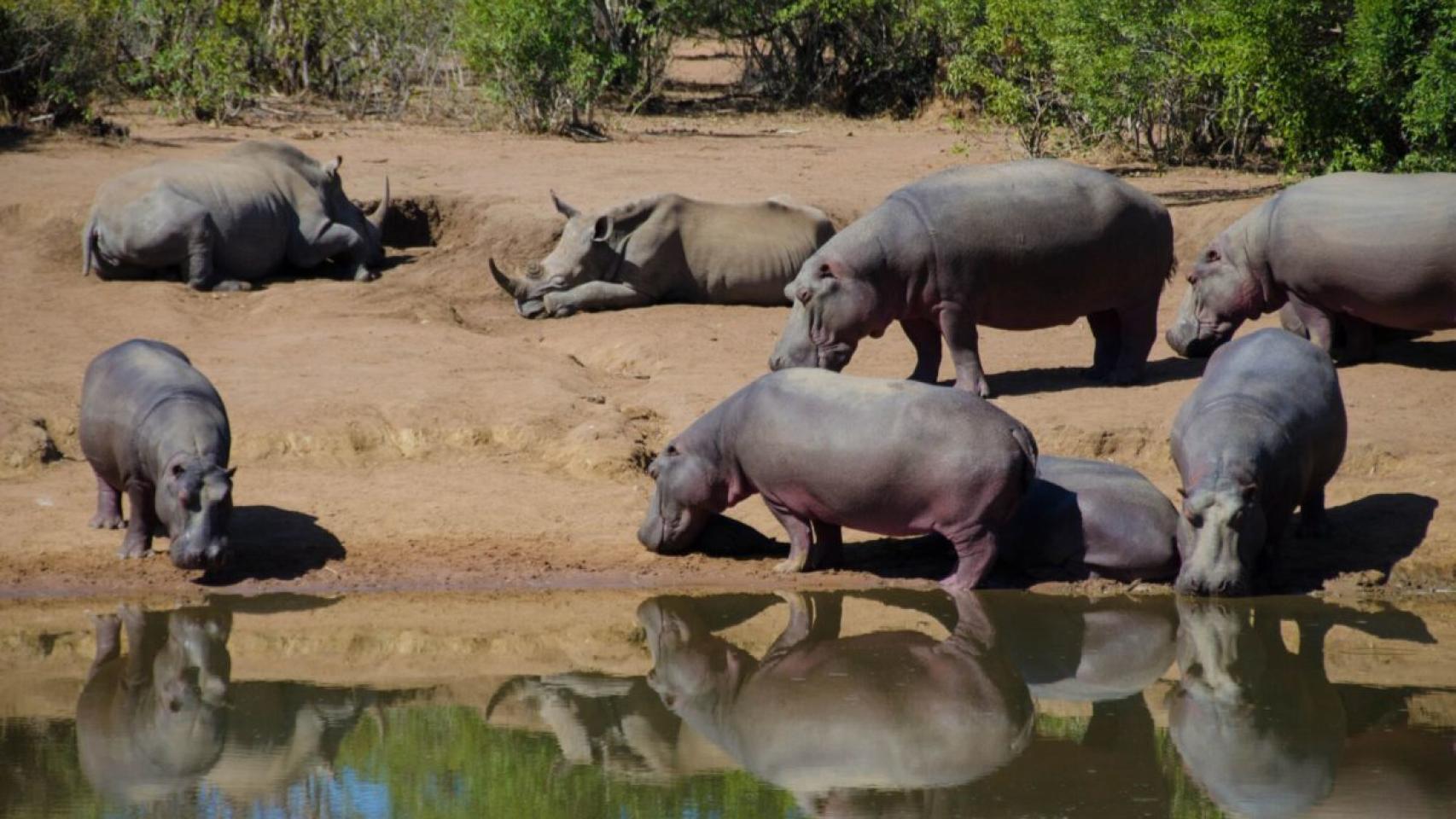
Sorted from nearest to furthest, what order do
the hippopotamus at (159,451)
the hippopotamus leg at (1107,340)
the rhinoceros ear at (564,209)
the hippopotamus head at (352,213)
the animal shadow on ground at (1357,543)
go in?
the hippopotamus at (159,451) → the animal shadow on ground at (1357,543) → the hippopotamus leg at (1107,340) → the rhinoceros ear at (564,209) → the hippopotamus head at (352,213)

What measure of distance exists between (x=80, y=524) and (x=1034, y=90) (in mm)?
10859

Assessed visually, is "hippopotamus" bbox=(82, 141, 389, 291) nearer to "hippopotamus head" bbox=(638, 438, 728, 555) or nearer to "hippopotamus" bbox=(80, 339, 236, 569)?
"hippopotamus" bbox=(80, 339, 236, 569)

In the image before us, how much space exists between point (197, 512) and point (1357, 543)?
564 centimetres

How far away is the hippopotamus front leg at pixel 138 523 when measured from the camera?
9320mm

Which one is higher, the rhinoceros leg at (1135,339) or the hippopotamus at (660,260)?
the rhinoceros leg at (1135,339)

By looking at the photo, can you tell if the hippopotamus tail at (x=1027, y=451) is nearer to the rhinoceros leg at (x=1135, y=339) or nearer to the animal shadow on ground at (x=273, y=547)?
the rhinoceros leg at (x=1135, y=339)

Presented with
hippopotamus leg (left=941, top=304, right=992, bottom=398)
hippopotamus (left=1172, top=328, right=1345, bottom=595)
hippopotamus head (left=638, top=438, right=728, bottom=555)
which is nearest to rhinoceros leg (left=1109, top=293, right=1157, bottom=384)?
hippopotamus leg (left=941, top=304, right=992, bottom=398)

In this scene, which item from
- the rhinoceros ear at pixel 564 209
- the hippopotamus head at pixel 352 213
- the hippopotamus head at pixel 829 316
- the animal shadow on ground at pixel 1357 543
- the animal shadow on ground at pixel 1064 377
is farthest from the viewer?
the hippopotamus head at pixel 352 213

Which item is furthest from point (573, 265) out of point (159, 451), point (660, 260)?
point (159, 451)

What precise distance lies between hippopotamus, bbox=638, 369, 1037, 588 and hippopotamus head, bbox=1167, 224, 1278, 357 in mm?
3843

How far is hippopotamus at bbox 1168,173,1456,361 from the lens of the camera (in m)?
11.3

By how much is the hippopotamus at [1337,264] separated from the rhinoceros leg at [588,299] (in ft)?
14.0

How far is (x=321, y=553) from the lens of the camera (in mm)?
9633

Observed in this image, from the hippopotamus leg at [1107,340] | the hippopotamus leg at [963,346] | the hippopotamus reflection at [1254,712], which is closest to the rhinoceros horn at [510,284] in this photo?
the hippopotamus leg at [963,346]
